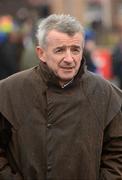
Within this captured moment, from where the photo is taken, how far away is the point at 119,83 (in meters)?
12.6

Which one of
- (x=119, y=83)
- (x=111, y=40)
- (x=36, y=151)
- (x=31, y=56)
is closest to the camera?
(x=36, y=151)

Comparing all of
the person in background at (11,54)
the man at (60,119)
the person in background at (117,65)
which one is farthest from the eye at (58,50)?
the person in background at (117,65)

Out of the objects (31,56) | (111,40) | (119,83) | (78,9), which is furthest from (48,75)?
(78,9)

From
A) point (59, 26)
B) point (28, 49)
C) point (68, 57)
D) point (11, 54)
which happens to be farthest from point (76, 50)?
point (11, 54)

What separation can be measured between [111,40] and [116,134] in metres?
19.3

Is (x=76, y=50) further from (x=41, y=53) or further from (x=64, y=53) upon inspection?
(x=41, y=53)

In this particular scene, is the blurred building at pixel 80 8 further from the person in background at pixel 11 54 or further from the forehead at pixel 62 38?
the forehead at pixel 62 38

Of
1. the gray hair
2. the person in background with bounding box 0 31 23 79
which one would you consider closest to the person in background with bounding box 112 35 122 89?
the person in background with bounding box 0 31 23 79

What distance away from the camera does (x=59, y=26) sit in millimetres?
4434

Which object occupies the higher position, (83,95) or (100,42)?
(83,95)

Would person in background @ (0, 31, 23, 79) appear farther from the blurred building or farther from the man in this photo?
the blurred building

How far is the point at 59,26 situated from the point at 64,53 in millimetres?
177

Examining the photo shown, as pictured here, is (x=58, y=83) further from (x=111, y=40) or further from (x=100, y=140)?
(x=111, y=40)

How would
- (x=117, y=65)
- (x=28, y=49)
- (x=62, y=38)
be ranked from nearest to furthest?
(x=62, y=38)
(x=28, y=49)
(x=117, y=65)
